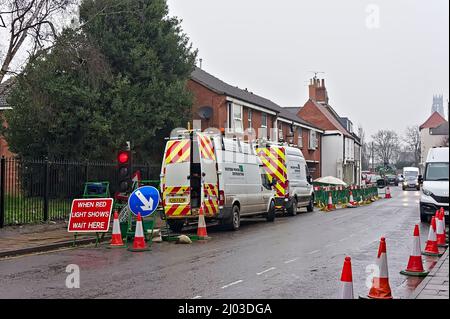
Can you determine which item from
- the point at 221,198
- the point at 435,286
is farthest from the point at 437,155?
the point at 435,286

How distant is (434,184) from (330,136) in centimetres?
4001

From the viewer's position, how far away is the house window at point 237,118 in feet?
101

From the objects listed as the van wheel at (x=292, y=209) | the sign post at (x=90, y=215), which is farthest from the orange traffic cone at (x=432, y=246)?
the van wheel at (x=292, y=209)

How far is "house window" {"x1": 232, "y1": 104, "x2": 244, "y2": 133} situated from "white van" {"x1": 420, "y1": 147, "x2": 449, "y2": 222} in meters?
13.7

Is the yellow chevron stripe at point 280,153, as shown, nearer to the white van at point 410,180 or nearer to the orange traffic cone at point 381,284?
the orange traffic cone at point 381,284

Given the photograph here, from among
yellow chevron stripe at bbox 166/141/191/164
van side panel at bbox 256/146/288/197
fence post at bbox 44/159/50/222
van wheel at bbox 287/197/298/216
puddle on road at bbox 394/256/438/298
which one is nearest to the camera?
puddle on road at bbox 394/256/438/298

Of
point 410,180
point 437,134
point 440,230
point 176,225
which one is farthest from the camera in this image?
point 410,180

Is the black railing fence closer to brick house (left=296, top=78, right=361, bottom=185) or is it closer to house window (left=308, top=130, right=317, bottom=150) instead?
house window (left=308, top=130, right=317, bottom=150)

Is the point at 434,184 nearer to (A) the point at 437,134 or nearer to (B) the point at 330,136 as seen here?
(A) the point at 437,134

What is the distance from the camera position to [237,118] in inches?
1233

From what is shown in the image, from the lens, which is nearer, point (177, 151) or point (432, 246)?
point (432, 246)

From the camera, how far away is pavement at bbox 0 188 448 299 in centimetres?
770

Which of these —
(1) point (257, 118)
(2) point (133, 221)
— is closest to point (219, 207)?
(2) point (133, 221)

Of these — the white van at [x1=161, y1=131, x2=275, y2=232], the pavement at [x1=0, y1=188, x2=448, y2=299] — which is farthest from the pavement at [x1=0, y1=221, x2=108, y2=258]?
the white van at [x1=161, y1=131, x2=275, y2=232]
